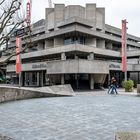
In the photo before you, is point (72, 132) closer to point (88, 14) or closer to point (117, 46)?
point (88, 14)

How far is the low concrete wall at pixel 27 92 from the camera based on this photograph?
1913 centimetres

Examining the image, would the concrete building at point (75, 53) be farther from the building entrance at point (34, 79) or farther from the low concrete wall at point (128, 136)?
the low concrete wall at point (128, 136)

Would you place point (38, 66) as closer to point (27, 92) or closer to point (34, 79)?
point (34, 79)

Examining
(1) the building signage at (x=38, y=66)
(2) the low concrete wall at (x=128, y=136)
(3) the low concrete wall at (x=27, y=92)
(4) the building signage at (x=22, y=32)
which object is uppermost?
(1) the building signage at (x=38, y=66)

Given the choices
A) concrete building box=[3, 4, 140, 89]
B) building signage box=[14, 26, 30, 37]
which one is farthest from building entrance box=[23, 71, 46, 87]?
building signage box=[14, 26, 30, 37]

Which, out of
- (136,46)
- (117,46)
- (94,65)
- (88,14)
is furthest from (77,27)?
(136,46)

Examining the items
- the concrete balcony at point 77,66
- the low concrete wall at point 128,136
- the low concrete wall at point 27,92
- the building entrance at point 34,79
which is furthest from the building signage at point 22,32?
the building entrance at point 34,79

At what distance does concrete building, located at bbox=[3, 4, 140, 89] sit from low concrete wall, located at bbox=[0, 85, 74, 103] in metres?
7.54

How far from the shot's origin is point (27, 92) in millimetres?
21516

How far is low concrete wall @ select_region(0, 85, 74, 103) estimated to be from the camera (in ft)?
62.8

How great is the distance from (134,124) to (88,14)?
38553mm

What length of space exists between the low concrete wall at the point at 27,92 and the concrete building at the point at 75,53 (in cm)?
754

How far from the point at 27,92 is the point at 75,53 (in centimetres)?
1814

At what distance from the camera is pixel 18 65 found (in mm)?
36250
